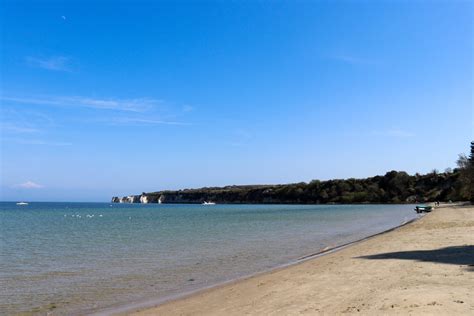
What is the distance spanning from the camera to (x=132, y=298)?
13547 millimetres

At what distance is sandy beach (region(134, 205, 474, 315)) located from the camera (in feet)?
30.2

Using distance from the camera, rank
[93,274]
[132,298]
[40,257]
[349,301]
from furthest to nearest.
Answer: [40,257] < [93,274] < [132,298] < [349,301]

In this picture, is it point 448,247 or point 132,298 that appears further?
point 448,247

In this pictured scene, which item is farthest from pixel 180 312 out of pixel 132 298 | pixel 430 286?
pixel 430 286

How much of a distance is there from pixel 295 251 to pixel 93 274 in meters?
11.8

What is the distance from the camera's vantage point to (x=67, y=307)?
1256 cm

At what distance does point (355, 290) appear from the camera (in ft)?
36.8

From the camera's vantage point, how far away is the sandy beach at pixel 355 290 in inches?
363

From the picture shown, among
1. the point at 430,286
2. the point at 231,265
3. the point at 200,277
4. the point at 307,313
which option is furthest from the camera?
the point at 231,265

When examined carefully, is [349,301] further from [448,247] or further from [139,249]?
[139,249]

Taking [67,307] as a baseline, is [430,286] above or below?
above

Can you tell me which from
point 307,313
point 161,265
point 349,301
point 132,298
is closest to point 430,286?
point 349,301

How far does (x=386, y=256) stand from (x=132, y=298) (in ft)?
34.1

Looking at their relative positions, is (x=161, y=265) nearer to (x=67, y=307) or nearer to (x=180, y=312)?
(x=67, y=307)
